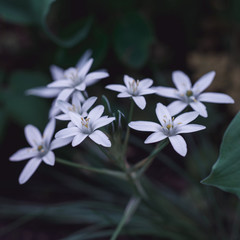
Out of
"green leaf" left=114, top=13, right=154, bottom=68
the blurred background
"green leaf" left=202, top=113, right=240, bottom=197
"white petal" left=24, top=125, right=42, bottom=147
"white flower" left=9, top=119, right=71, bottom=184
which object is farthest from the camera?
"green leaf" left=114, top=13, right=154, bottom=68

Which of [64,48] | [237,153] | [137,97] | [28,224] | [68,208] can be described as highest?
[64,48]

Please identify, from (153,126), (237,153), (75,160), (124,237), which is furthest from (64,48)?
(237,153)

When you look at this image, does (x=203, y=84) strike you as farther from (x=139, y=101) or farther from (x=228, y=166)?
(x=228, y=166)

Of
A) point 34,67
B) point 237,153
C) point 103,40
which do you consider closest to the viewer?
point 237,153

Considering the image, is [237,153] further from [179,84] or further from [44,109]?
[44,109]

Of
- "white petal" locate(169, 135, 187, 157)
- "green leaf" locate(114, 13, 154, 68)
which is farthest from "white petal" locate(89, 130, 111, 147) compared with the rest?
"green leaf" locate(114, 13, 154, 68)

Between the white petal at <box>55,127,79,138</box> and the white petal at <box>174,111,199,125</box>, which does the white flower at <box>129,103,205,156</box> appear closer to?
the white petal at <box>174,111,199,125</box>

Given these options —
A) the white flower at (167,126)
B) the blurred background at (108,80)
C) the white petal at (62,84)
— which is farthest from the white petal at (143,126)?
the blurred background at (108,80)
